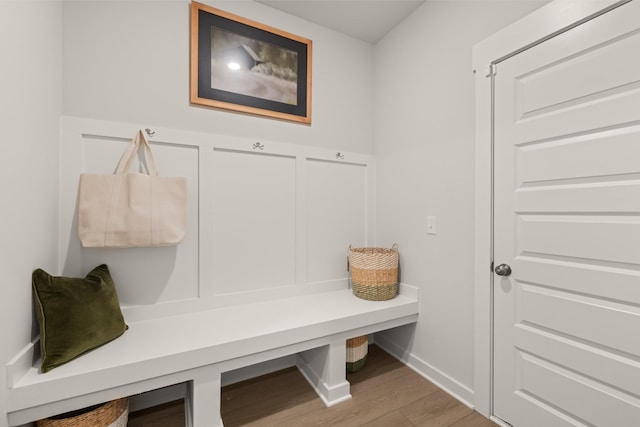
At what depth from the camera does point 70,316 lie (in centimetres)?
119

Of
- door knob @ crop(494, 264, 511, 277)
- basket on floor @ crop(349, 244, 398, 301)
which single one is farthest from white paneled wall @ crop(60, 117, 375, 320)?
door knob @ crop(494, 264, 511, 277)

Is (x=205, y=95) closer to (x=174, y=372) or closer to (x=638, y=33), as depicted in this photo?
(x=174, y=372)

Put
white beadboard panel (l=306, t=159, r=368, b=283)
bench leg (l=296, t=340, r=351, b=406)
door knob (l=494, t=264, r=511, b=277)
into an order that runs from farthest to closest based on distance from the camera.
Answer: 1. white beadboard panel (l=306, t=159, r=368, b=283)
2. bench leg (l=296, t=340, r=351, b=406)
3. door knob (l=494, t=264, r=511, b=277)

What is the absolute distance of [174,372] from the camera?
1244 mm

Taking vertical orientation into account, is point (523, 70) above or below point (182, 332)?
above

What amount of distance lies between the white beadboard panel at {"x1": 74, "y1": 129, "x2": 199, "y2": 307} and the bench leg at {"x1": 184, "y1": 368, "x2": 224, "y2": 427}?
522 millimetres

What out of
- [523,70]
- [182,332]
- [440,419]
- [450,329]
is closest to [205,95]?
[182,332]

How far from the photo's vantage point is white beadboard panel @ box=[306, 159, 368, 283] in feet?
6.89

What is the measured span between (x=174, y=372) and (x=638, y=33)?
228 cm

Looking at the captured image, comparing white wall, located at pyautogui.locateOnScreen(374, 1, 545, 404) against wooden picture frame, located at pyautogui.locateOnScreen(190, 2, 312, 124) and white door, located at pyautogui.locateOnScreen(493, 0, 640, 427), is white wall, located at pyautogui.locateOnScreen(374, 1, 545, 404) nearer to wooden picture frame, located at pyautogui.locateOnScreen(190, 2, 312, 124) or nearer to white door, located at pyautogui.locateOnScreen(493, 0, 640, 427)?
white door, located at pyautogui.locateOnScreen(493, 0, 640, 427)

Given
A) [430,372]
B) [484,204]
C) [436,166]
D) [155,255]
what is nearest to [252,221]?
[155,255]

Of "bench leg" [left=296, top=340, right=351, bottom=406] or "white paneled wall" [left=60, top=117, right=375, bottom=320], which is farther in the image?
"bench leg" [left=296, top=340, right=351, bottom=406]

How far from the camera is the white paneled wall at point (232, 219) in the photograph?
1.49 m

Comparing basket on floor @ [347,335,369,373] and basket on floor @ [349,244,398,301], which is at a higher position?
basket on floor @ [349,244,398,301]
